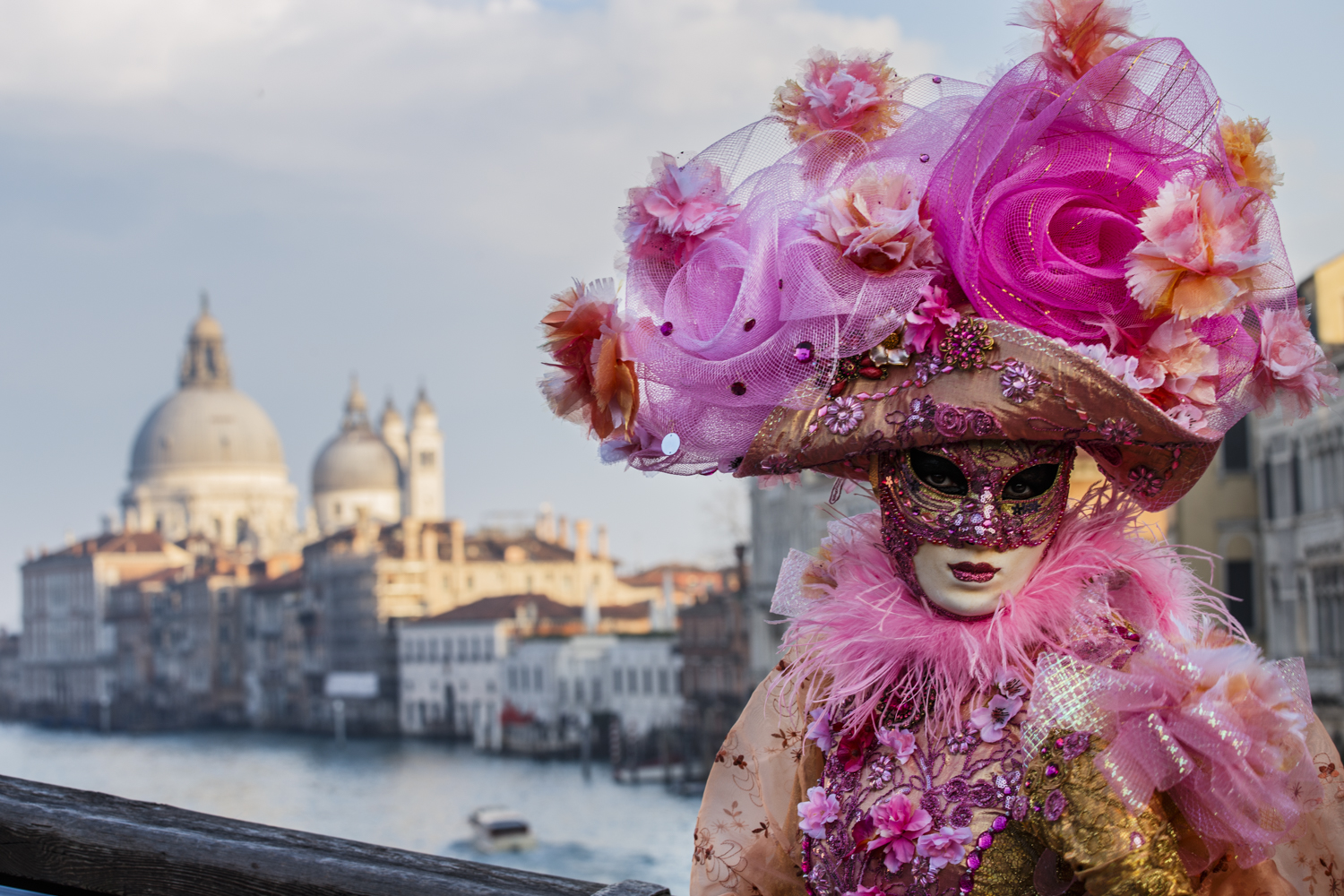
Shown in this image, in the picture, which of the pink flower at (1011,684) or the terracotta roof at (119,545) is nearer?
the pink flower at (1011,684)

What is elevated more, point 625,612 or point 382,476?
point 382,476

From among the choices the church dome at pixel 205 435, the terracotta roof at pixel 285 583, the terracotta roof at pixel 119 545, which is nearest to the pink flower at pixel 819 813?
the terracotta roof at pixel 285 583

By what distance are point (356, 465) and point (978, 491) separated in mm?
83557

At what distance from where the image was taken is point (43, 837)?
214cm

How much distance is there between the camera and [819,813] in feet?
6.80

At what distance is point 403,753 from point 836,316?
56.1 metres

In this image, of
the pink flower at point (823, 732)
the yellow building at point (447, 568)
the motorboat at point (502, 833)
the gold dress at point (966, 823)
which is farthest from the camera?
the yellow building at point (447, 568)

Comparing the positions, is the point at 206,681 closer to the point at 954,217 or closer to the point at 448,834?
the point at 448,834

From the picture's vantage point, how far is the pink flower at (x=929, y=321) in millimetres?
1917

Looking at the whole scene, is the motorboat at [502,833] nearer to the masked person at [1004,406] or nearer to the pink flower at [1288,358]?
the masked person at [1004,406]

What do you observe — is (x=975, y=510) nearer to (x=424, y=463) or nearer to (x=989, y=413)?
(x=989, y=413)

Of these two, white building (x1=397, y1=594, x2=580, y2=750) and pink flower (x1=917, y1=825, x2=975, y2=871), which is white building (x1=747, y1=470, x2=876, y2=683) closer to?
white building (x1=397, y1=594, x2=580, y2=750)

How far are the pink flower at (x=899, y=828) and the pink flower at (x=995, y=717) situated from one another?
122 mm

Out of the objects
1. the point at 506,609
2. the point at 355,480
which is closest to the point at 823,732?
the point at 506,609
